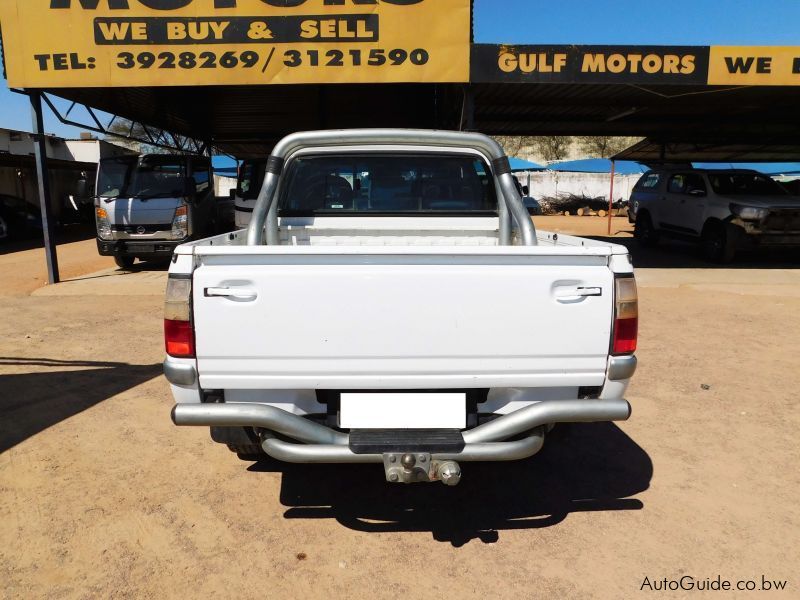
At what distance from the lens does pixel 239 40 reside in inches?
331

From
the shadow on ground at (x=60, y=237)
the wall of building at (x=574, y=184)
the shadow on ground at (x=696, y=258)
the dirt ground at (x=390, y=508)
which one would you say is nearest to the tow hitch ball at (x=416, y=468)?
the dirt ground at (x=390, y=508)

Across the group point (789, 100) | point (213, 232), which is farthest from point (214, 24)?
point (789, 100)

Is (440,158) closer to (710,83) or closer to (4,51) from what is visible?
(710,83)

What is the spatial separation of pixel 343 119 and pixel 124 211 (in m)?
7.18

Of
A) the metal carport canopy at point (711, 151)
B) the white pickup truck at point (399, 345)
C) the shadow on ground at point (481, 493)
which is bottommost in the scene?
the shadow on ground at point (481, 493)

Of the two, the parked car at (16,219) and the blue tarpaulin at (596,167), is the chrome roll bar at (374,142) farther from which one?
the blue tarpaulin at (596,167)

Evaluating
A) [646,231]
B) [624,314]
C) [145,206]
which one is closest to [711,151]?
[646,231]

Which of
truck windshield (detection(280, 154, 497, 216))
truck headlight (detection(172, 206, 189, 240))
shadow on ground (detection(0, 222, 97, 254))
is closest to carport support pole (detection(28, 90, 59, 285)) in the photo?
truck headlight (detection(172, 206, 189, 240))

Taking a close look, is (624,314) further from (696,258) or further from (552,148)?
(552,148)

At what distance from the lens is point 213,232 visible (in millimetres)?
12539

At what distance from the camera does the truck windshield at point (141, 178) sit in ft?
35.0

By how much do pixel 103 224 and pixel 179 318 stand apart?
31.0 feet

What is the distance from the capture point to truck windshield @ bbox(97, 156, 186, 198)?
1068 cm

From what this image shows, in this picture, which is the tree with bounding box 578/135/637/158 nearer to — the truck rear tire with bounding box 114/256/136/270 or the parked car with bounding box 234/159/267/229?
the parked car with bounding box 234/159/267/229
